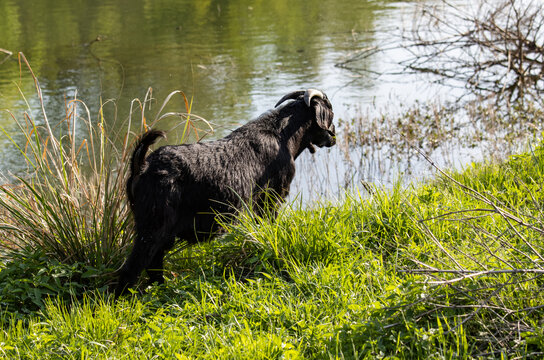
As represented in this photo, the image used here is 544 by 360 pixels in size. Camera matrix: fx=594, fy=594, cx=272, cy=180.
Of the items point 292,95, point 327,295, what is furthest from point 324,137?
point 327,295

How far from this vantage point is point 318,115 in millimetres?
5477

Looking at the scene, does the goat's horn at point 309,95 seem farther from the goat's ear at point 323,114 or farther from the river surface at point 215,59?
the river surface at point 215,59

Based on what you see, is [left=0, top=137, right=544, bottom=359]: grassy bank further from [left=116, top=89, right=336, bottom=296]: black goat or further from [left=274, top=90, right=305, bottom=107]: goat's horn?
[left=274, top=90, right=305, bottom=107]: goat's horn

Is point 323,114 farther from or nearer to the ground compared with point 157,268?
farther from the ground

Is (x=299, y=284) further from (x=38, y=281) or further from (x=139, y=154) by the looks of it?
(x=38, y=281)

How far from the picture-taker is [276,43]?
49.0 feet

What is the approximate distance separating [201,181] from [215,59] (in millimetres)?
9562

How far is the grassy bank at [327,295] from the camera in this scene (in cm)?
311

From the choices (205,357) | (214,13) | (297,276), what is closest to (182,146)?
(297,276)

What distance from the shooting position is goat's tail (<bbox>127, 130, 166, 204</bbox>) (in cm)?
431

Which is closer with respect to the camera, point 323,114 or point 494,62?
point 323,114

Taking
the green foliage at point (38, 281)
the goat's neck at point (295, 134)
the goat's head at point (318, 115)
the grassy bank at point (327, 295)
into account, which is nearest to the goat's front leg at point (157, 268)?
the grassy bank at point (327, 295)

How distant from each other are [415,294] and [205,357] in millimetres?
1217

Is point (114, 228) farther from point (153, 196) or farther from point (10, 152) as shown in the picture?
point (10, 152)
